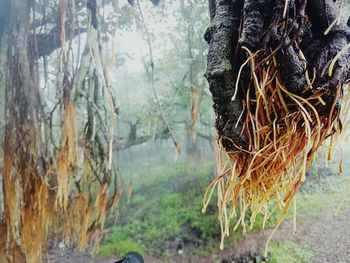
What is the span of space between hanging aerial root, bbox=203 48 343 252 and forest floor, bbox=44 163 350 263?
944 mm

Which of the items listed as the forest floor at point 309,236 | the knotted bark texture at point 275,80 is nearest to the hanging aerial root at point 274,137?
the knotted bark texture at point 275,80

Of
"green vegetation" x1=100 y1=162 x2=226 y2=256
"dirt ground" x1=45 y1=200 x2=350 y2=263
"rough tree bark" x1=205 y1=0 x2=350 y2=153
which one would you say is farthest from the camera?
"green vegetation" x1=100 y1=162 x2=226 y2=256

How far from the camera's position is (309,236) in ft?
4.53

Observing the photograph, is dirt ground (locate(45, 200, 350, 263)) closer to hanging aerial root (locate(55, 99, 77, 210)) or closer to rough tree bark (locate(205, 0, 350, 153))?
hanging aerial root (locate(55, 99, 77, 210))

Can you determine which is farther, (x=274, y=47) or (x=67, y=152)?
(x=67, y=152)

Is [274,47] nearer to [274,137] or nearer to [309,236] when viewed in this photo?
[274,137]

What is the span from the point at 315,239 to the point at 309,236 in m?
0.03

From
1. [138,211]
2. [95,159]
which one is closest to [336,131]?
[95,159]

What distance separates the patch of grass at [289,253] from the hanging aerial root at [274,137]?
99 cm

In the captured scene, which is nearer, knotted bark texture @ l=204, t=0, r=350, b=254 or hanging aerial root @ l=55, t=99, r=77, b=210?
knotted bark texture @ l=204, t=0, r=350, b=254

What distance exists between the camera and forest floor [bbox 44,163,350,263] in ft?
4.38

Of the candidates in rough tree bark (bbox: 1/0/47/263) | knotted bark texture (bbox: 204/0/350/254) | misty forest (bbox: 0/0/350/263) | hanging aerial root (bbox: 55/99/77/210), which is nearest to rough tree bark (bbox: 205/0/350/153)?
knotted bark texture (bbox: 204/0/350/254)

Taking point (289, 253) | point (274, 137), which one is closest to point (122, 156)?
point (289, 253)

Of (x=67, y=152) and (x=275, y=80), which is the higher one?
(x=275, y=80)
